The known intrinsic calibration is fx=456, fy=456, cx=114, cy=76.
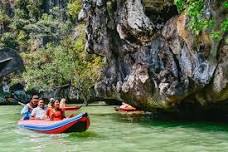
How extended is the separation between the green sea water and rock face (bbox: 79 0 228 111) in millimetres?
1267

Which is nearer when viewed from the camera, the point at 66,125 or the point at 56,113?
the point at 66,125

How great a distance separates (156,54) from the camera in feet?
53.9

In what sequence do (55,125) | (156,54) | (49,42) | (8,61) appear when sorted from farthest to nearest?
(49,42)
(8,61)
(156,54)
(55,125)

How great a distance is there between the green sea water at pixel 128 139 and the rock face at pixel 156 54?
1267mm

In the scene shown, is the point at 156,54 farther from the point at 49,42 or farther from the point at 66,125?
the point at 49,42

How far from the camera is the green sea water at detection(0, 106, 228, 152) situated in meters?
11.3

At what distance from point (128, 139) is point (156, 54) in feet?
14.7

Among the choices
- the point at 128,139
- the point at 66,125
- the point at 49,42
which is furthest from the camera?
the point at 49,42

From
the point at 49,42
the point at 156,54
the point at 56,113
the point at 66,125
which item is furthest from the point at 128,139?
the point at 49,42

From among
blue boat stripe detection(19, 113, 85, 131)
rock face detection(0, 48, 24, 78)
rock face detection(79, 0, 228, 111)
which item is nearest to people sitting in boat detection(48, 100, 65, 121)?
blue boat stripe detection(19, 113, 85, 131)

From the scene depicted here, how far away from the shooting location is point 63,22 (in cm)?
4069

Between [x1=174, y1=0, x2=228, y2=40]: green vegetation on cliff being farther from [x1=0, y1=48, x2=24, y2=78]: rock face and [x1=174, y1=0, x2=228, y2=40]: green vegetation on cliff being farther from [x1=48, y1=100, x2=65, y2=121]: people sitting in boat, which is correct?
[x1=0, y1=48, x2=24, y2=78]: rock face

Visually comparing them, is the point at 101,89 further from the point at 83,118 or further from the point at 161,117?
the point at 83,118

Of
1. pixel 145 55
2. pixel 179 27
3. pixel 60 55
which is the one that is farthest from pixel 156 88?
pixel 60 55
